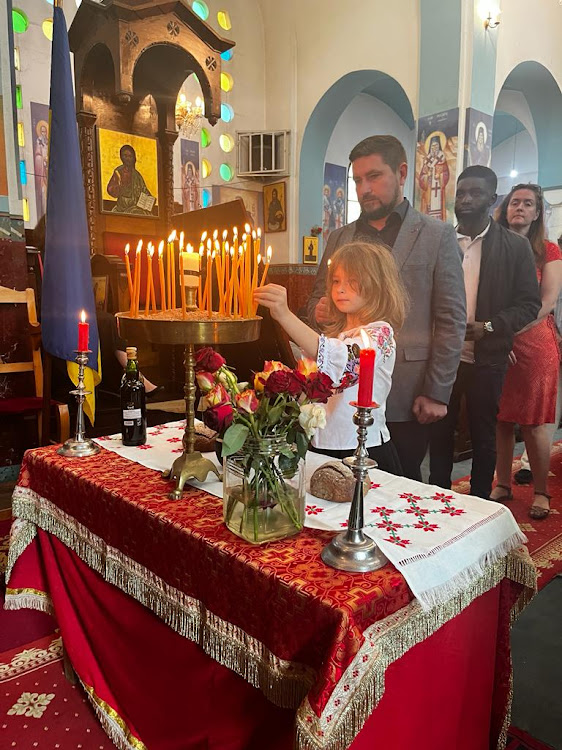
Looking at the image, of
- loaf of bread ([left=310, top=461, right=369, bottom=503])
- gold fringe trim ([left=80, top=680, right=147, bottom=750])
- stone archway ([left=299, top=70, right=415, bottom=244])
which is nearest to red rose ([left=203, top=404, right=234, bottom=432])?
loaf of bread ([left=310, top=461, right=369, bottom=503])

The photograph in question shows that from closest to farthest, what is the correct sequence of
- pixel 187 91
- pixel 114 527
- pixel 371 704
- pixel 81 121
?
pixel 371 704, pixel 114 527, pixel 81 121, pixel 187 91

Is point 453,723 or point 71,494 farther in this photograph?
point 71,494

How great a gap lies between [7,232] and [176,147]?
3.13m

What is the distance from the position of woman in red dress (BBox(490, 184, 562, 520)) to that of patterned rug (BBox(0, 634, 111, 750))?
105 inches

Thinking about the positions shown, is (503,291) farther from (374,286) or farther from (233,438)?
(233,438)

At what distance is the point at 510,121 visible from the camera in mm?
3188

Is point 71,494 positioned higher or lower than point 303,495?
lower

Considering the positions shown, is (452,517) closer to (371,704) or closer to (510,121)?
(371,704)

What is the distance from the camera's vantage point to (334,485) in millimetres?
1577

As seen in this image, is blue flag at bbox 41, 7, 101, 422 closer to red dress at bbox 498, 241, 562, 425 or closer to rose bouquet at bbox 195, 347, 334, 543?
rose bouquet at bbox 195, 347, 334, 543

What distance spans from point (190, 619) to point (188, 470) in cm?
43

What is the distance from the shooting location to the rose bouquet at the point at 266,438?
124 centimetres

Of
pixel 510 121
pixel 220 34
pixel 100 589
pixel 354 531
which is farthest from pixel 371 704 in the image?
pixel 220 34

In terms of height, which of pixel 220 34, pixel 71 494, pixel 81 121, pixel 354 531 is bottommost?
pixel 71 494
